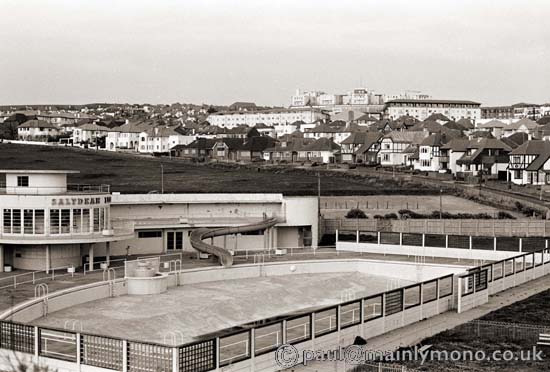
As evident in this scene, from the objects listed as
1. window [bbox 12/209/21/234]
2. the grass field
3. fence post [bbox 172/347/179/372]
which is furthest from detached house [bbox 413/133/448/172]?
fence post [bbox 172/347/179/372]

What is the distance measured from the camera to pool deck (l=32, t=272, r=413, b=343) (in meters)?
32.0

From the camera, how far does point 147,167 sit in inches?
4550

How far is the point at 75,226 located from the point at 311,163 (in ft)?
279

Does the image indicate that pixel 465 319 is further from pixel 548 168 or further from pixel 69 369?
pixel 548 168

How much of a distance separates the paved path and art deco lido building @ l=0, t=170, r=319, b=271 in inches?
618

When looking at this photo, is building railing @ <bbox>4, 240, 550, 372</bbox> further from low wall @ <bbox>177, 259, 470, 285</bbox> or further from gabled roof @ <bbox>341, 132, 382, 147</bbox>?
gabled roof @ <bbox>341, 132, 382, 147</bbox>

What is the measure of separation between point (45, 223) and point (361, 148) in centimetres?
9237

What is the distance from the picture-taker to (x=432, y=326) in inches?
1251

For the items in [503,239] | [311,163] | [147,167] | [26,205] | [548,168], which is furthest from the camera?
[311,163]

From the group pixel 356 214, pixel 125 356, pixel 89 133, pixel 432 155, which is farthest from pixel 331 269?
pixel 89 133

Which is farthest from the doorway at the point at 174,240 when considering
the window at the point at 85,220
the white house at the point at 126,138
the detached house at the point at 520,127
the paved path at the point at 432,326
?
the white house at the point at 126,138

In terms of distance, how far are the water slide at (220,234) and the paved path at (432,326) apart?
13.3 meters

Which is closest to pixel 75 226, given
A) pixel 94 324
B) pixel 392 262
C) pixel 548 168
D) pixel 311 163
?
pixel 94 324

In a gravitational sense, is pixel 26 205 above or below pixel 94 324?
above
